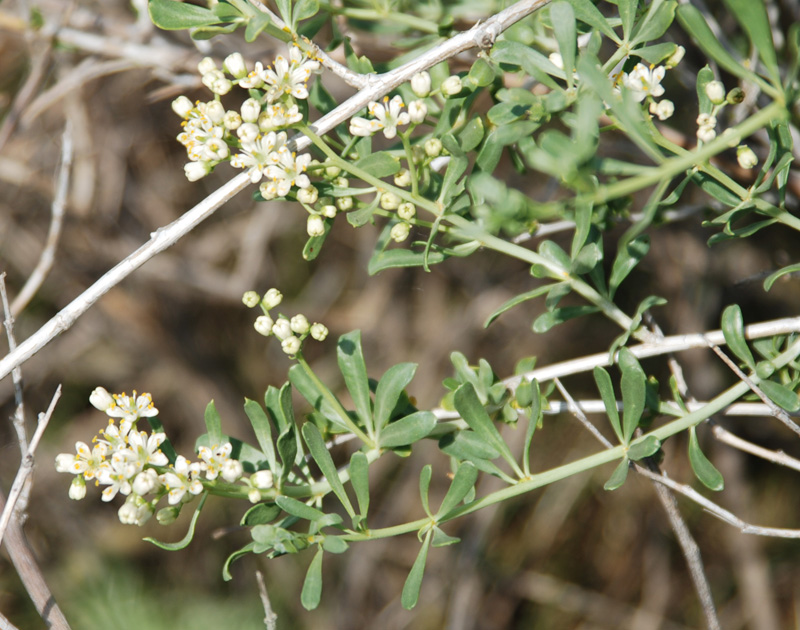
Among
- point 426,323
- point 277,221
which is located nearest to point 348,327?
point 426,323

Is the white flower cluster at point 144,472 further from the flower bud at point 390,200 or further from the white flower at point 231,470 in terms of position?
the flower bud at point 390,200

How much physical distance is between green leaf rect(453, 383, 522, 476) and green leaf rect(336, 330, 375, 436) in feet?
0.61

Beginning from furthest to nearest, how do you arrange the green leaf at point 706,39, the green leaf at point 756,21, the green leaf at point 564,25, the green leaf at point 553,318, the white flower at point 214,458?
the green leaf at point 553,318 < the white flower at point 214,458 < the green leaf at point 564,25 < the green leaf at point 706,39 < the green leaf at point 756,21

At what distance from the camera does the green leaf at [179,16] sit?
1.19 meters

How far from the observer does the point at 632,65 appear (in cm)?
126

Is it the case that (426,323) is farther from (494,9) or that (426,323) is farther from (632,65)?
(632,65)

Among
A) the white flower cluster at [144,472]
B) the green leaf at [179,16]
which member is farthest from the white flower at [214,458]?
the green leaf at [179,16]

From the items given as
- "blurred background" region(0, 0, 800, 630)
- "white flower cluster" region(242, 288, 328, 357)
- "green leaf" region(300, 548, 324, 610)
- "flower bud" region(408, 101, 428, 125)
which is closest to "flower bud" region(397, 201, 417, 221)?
"flower bud" region(408, 101, 428, 125)

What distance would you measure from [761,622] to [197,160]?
3.04 meters

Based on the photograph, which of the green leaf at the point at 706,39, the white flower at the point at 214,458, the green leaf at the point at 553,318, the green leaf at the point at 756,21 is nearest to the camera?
the green leaf at the point at 756,21

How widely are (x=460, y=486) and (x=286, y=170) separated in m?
0.60

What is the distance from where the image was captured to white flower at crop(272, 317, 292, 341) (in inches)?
49.1

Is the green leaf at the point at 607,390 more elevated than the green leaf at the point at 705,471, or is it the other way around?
the green leaf at the point at 607,390

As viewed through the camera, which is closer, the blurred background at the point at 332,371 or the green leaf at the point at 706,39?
the green leaf at the point at 706,39
